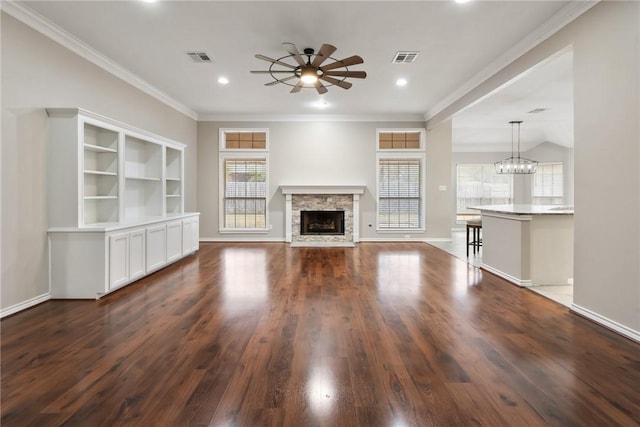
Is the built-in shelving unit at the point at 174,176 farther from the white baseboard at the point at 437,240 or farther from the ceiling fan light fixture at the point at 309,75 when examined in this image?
the white baseboard at the point at 437,240

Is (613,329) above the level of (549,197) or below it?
below

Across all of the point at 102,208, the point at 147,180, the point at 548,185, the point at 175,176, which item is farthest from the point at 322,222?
the point at 548,185

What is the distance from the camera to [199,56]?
4695 millimetres

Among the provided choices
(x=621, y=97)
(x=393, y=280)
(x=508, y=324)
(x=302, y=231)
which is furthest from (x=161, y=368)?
(x=302, y=231)

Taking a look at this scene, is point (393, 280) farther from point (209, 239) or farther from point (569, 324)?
point (209, 239)

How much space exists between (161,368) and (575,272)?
12.3 feet

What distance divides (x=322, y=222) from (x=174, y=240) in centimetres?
376

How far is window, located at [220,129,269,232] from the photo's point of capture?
329 inches

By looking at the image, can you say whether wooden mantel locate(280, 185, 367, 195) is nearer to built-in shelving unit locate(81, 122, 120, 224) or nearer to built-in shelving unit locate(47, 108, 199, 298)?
built-in shelving unit locate(47, 108, 199, 298)

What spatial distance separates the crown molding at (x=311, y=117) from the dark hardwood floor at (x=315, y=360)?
5.16 meters

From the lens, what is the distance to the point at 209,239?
8.39 m

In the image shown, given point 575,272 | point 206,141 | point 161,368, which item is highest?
point 206,141

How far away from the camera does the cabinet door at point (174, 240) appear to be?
5.50 metres

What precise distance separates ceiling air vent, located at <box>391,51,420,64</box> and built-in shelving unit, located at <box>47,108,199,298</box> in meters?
3.86
